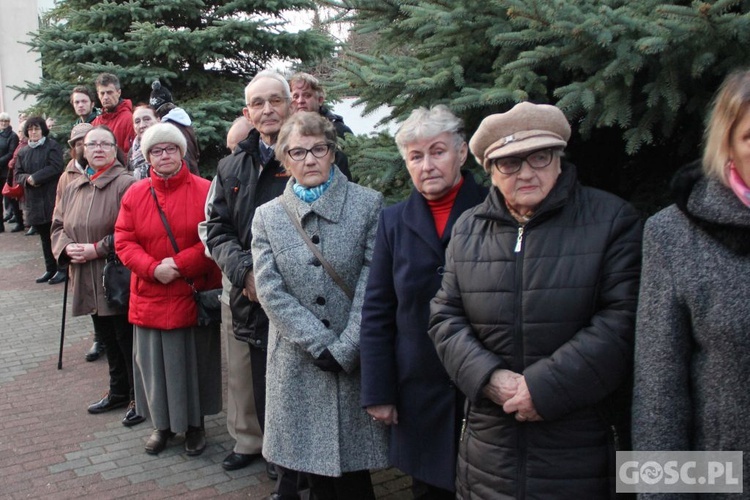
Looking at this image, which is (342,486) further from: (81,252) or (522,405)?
(81,252)

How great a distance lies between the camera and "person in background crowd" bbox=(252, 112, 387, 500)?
3557mm

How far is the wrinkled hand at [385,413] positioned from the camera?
3.28 m

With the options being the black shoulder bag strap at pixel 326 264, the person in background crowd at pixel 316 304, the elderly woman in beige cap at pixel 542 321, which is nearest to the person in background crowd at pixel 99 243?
the person in background crowd at pixel 316 304

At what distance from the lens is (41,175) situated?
424 inches

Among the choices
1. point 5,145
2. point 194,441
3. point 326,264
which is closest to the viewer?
point 326,264

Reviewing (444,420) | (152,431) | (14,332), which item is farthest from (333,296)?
(14,332)

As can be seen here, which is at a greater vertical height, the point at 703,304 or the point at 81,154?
the point at 81,154

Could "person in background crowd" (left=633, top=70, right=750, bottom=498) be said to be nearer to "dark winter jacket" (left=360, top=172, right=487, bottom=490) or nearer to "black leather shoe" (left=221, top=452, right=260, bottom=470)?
"dark winter jacket" (left=360, top=172, right=487, bottom=490)

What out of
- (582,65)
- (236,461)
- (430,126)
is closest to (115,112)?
(236,461)

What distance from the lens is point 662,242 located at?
2.25m

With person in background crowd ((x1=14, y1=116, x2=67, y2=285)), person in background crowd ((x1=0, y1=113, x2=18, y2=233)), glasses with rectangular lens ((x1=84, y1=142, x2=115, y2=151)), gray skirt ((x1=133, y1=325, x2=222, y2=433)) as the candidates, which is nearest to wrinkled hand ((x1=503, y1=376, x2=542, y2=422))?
gray skirt ((x1=133, y1=325, x2=222, y2=433))

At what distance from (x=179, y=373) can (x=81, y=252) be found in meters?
1.44

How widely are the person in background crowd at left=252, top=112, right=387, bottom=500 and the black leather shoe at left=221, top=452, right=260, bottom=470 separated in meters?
1.24

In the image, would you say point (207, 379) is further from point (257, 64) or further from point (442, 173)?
point (257, 64)
